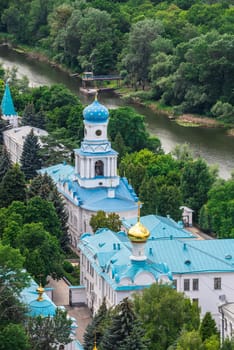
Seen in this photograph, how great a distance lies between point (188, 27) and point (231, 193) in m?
45.5

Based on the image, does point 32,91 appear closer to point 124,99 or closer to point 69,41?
point 124,99

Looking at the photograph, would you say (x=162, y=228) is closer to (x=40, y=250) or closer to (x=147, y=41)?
(x=40, y=250)

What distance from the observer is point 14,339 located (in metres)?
36.4

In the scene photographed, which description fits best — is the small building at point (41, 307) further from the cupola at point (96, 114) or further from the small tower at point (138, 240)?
the cupola at point (96, 114)

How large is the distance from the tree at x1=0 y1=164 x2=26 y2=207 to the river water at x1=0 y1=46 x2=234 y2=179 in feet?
46.3

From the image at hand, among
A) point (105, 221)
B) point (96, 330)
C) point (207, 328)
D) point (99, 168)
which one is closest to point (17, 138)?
point (99, 168)

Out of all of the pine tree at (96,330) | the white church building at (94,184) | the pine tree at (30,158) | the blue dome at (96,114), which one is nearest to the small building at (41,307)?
the pine tree at (96,330)

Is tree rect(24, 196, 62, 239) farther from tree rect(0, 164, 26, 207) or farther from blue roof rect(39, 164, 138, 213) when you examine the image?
blue roof rect(39, 164, 138, 213)

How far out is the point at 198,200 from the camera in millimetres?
57469

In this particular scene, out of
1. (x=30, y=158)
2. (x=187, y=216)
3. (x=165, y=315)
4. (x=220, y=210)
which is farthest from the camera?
(x=30, y=158)

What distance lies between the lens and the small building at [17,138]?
64.8 m

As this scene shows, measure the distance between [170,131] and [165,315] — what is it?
39.7 metres

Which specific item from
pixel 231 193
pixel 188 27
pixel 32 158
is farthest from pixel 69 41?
pixel 231 193

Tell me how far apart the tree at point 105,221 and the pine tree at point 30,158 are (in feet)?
32.2
